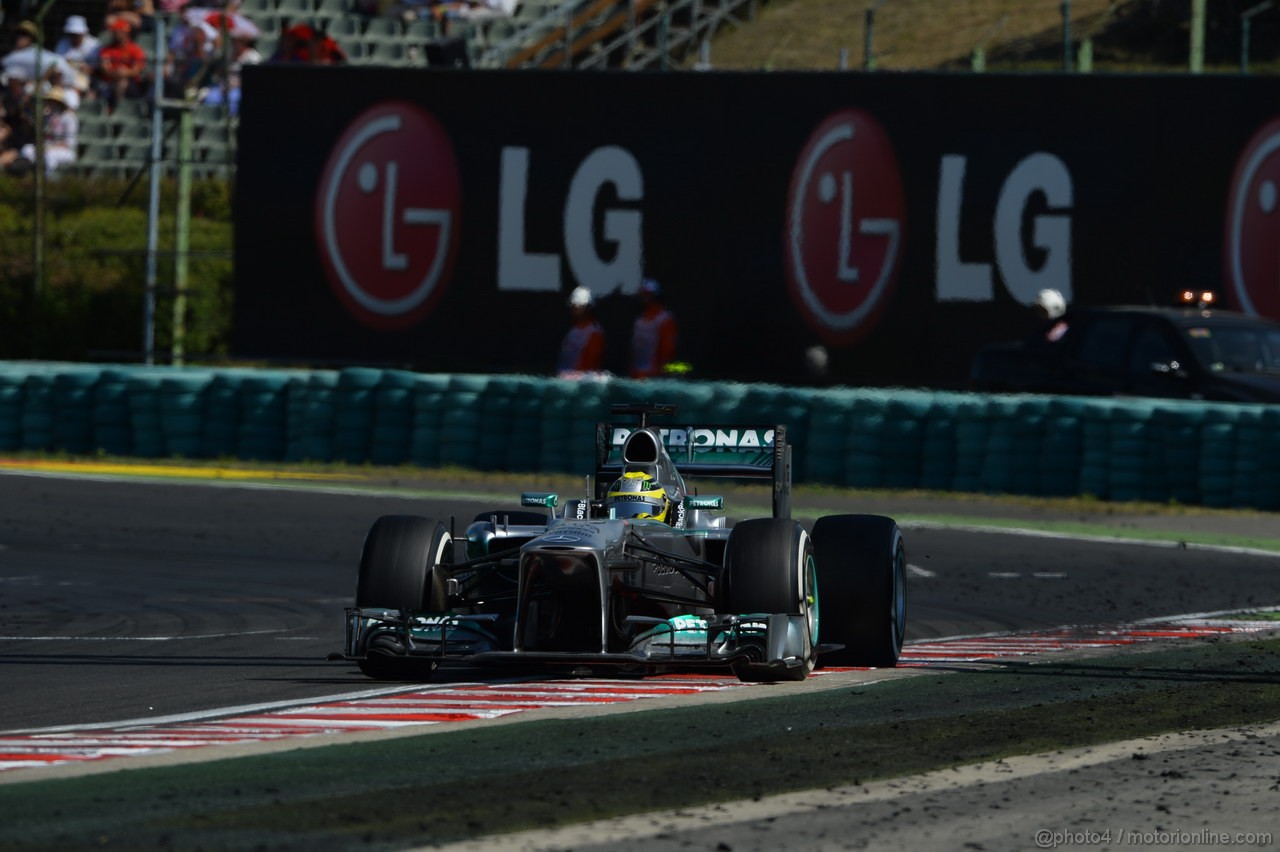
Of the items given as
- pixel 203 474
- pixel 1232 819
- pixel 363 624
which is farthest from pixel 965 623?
pixel 203 474

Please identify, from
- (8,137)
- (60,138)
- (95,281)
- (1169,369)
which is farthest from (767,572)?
(8,137)

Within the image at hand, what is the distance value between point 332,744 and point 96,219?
78.6 feet

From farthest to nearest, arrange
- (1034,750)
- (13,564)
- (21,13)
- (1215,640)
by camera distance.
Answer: (21,13) → (13,564) → (1215,640) → (1034,750)

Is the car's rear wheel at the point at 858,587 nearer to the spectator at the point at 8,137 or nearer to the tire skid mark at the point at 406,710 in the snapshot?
the tire skid mark at the point at 406,710

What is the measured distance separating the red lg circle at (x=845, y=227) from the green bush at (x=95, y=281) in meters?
8.43

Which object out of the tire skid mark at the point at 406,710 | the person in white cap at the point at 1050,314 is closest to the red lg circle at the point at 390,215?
the person in white cap at the point at 1050,314

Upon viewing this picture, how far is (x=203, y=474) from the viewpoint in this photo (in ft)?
69.2

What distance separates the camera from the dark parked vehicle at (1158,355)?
762 inches

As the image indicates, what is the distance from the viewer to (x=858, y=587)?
9.38 meters

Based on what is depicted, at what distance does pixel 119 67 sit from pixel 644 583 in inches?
962

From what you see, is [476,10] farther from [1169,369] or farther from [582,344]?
[1169,369]

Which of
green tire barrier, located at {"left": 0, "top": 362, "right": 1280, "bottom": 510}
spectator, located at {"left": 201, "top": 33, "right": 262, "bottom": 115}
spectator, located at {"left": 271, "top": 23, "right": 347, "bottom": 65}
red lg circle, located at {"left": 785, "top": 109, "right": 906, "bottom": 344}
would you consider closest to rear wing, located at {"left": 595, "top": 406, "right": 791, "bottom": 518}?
green tire barrier, located at {"left": 0, "top": 362, "right": 1280, "bottom": 510}

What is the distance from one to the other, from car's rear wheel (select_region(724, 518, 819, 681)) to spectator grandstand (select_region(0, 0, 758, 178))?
68.8 feet

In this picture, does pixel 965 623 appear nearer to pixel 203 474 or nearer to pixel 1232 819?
pixel 1232 819
